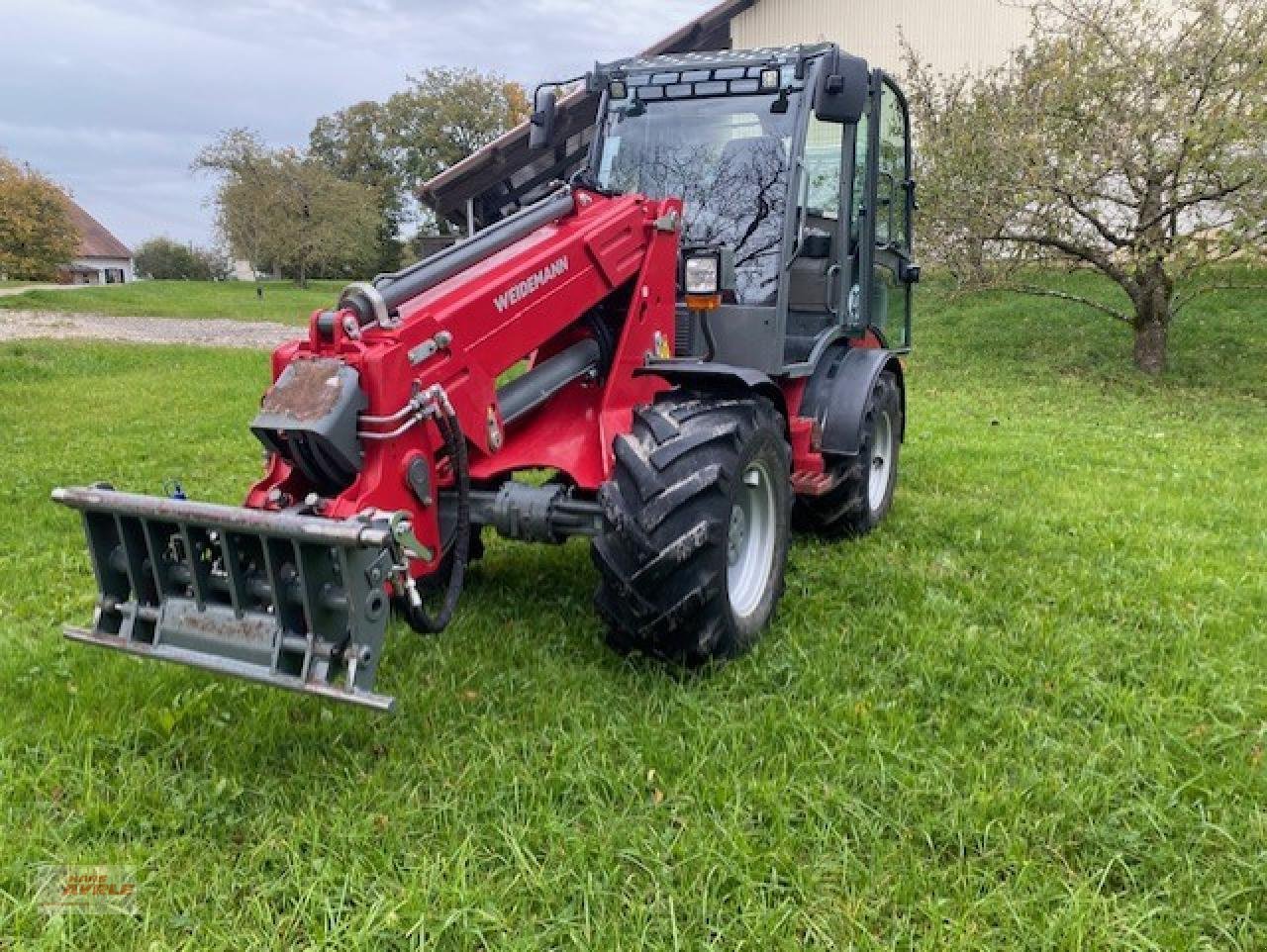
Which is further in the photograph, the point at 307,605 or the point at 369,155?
the point at 369,155

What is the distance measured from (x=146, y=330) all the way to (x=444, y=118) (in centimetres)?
3359

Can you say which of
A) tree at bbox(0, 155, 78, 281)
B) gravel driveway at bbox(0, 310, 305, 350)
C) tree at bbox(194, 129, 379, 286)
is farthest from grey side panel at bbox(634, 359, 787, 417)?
tree at bbox(0, 155, 78, 281)

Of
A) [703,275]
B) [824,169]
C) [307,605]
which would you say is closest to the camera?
[307,605]

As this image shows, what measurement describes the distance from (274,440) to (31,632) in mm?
2028

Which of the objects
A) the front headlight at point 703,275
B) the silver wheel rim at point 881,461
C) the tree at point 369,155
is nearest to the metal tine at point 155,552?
the front headlight at point 703,275

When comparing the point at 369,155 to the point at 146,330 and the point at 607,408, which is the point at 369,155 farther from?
the point at 607,408

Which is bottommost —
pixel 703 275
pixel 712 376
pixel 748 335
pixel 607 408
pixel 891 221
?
pixel 607 408

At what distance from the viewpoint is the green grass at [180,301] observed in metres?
26.0

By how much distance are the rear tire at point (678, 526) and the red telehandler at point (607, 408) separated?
10 millimetres

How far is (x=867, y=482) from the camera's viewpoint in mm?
5332

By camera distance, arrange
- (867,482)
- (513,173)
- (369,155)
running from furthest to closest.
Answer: (369,155), (513,173), (867,482)

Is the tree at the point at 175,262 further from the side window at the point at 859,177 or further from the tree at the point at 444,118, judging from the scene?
the side window at the point at 859,177

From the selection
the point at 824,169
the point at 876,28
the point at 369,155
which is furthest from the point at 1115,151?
the point at 369,155

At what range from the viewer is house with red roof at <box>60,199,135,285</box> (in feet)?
215
